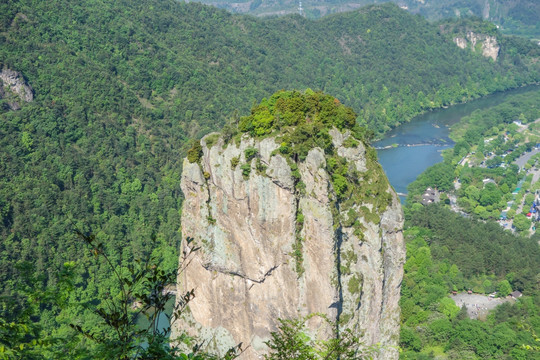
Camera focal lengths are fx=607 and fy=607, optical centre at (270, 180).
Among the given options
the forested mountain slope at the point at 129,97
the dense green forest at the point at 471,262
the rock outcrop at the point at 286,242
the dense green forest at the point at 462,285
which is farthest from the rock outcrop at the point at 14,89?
the rock outcrop at the point at 286,242

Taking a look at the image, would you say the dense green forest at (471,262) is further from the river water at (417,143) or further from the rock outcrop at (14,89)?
the rock outcrop at (14,89)

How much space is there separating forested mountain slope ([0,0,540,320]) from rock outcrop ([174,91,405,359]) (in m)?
6.21

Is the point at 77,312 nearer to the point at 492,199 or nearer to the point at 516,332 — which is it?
the point at 516,332

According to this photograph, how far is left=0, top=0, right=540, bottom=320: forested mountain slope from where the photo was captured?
75.9 m

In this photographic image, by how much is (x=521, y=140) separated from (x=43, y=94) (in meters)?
97.0

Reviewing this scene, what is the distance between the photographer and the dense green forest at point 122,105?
71.1 metres

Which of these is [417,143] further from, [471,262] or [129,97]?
[471,262]

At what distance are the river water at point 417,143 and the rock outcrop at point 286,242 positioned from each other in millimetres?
66889

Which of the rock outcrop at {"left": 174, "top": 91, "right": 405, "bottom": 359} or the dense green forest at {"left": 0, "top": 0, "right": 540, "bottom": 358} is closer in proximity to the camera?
the rock outcrop at {"left": 174, "top": 91, "right": 405, "bottom": 359}

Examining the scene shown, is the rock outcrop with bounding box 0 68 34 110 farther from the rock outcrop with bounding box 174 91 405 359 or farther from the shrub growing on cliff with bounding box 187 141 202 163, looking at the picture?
the rock outcrop with bounding box 174 91 405 359

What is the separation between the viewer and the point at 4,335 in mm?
13578

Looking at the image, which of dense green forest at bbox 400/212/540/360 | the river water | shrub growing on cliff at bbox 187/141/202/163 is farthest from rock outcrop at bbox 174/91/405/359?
the river water

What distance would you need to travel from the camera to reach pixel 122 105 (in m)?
108

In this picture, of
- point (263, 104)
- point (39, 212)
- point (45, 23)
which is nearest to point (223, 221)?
point (263, 104)
